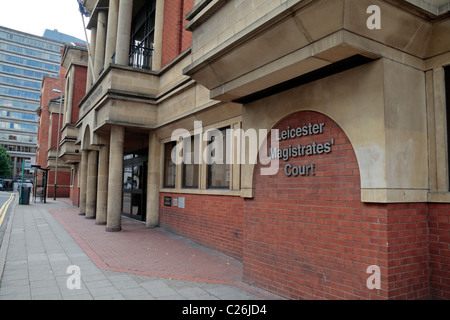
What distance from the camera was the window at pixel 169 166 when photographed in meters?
12.0

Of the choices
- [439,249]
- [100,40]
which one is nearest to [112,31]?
[100,40]

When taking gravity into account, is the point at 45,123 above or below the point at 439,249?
above

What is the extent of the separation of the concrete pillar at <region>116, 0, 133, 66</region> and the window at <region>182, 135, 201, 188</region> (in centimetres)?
437

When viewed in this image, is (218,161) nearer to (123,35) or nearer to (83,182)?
(123,35)

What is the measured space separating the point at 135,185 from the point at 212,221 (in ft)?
27.4

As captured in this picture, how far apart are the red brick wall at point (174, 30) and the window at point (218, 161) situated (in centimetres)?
381

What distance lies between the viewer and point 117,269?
6.72 metres

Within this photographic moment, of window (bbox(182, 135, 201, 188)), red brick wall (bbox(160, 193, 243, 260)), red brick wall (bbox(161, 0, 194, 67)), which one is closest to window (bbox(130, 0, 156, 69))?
red brick wall (bbox(161, 0, 194, 67))

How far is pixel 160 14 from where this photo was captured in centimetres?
1281

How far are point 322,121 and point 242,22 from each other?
5.82 ft

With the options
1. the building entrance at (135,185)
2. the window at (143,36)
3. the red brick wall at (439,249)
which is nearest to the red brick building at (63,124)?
the building entrance at (135,185)

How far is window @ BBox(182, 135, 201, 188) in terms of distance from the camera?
10.2 m

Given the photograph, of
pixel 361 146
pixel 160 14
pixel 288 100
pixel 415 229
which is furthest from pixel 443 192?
pixel 160 14
